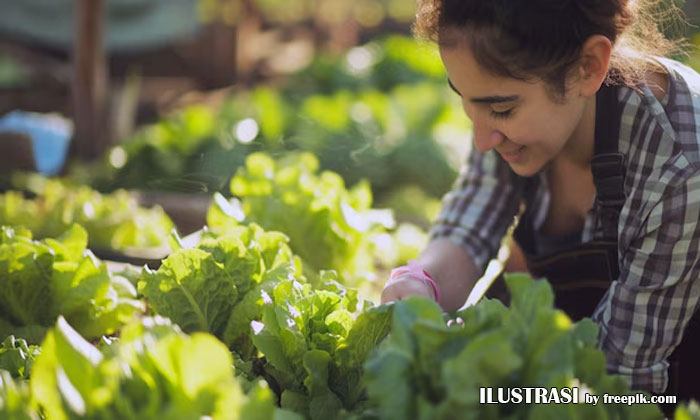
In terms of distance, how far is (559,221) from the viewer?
7.60ft

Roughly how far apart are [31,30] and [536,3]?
6788mm

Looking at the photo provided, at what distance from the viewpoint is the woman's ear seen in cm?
167

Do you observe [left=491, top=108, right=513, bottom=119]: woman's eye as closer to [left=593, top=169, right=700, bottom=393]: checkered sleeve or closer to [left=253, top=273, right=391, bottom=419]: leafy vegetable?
[left=593, top=169, right=700, bottom=393]: checkered sleeve

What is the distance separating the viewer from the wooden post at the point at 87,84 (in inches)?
184

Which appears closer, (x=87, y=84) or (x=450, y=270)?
(x=450, y=270)

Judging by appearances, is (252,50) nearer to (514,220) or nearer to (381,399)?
(514,220)

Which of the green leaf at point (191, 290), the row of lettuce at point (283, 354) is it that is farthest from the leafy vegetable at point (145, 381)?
the green leaf at point (191, 290)

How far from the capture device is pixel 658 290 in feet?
5.77

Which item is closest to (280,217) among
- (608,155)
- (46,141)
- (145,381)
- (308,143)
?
(608,155)

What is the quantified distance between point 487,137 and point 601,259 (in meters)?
0.53

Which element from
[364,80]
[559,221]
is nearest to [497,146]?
[559,221]

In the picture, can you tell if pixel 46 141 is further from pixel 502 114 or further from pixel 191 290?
pixel 502 114

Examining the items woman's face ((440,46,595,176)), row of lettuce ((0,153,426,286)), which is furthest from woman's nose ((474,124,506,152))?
row of lettuce ((0,153,426,286))

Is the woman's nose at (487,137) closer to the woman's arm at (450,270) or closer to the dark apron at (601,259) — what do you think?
the dark apron at (601,259)
